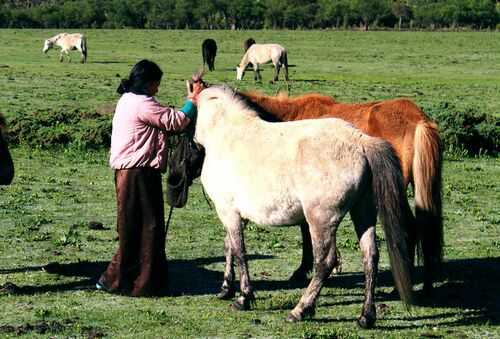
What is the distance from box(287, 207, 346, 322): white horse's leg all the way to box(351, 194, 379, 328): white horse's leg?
10.3 inches

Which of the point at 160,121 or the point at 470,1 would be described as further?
the point at 470,1

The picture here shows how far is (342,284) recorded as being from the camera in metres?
9.66

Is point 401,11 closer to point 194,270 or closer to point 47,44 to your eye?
point 47,44

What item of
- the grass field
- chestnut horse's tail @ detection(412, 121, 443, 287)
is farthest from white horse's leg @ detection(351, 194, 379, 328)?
chestnut horse's tail @ detection(412, 121, 443, 287)

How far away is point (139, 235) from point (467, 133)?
10442 mm

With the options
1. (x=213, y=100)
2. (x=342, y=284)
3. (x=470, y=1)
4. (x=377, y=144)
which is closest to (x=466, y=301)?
(x=342, y=284)

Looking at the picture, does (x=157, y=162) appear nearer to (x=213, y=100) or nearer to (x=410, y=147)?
(x=213, y=100)

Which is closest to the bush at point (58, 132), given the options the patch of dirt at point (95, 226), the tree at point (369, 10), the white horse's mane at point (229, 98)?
the patch of dirt at point (95, 226)

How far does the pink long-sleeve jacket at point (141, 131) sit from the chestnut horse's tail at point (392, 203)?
1743 mm

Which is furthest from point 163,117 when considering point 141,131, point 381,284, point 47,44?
point 47,44

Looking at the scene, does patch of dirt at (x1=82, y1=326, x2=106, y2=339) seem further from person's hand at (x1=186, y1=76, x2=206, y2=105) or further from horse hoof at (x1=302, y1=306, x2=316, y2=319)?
person's hand at (x1=186, y1=76, x2=206, y2=105)

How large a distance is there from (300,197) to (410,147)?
1.88 m

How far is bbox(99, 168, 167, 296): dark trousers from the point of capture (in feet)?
29.5

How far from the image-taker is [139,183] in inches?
352
